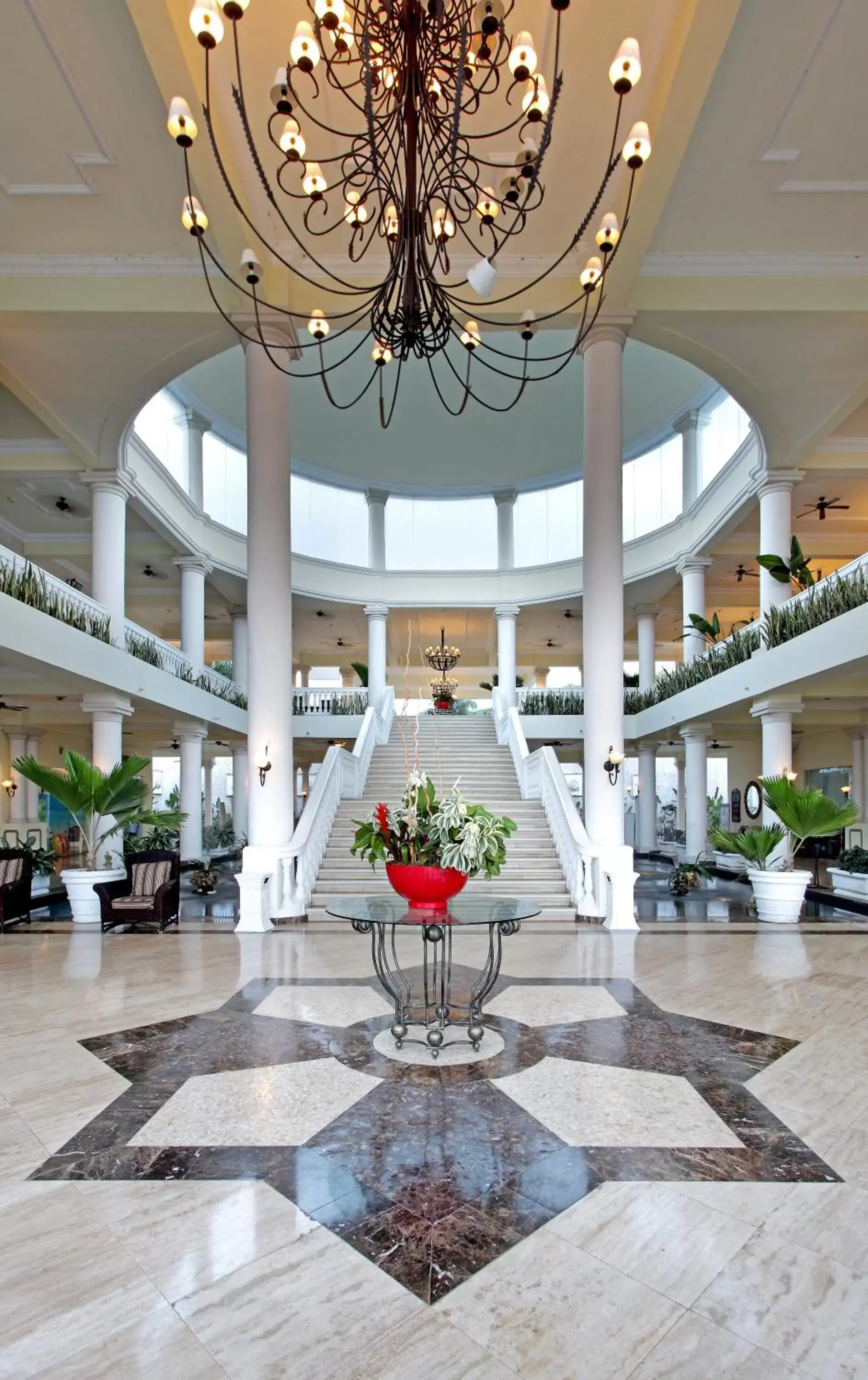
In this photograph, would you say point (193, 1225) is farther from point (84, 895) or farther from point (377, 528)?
point (377, 528)

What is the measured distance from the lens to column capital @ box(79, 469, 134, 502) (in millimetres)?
11969

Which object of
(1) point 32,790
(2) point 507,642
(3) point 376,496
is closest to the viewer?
(1) point 32,790

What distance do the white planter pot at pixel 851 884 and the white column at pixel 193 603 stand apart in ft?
40.1

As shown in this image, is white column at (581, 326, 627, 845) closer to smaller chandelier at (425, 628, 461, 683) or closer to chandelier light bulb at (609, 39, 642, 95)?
chandelier light bulb at (609, 39, 642, 95)

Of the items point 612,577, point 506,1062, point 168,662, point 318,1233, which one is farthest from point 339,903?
point 168,662

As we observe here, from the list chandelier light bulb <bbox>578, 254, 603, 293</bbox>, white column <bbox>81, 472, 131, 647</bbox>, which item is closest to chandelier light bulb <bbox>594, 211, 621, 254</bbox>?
chandelier light bulb <bbox>578, 254, 603, 293</bbox>

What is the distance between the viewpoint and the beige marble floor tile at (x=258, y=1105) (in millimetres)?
3453

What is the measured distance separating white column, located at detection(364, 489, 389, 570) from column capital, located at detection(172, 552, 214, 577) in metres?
5.57

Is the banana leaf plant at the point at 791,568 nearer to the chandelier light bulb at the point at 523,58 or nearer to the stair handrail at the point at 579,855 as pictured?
the stair handrail at the point at 579,855

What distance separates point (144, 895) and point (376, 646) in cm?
1211

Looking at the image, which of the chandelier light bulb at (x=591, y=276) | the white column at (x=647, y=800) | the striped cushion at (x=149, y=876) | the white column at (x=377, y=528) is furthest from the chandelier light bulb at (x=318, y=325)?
the white column at (x=377, y=528)

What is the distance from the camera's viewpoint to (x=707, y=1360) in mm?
2133

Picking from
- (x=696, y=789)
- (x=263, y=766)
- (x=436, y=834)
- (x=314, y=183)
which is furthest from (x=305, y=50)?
(x=696, y=789)

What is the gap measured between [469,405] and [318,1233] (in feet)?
56.8
